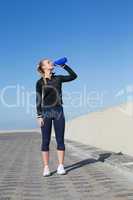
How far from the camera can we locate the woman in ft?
32.6

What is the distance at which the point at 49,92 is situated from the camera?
9953 millimetres

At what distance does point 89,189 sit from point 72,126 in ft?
76.0

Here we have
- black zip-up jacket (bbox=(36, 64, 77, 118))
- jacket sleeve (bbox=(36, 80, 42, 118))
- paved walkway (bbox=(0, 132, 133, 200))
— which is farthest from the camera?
jacket sleeve (bbox=(36, 80, 42, 118))

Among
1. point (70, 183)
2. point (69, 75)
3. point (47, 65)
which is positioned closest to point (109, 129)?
point (69, 75)

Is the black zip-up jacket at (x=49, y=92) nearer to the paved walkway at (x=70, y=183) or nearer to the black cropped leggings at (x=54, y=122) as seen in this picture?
the black cropped leggings at (x=54, y=122)

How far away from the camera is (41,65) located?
10.0 m

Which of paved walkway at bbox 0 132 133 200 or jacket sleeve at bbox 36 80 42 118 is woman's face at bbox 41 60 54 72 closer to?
jacket sleeve at bbox 36 80 42 118

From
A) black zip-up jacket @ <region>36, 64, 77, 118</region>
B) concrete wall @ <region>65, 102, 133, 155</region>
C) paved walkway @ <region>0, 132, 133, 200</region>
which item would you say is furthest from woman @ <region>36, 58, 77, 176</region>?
concrete wall @ <region>65, 102, 133, 155</region>

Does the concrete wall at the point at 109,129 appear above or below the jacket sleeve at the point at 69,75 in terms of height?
below

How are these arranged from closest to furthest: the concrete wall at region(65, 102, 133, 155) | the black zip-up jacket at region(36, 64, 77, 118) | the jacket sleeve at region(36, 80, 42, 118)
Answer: the black zip-up jacket at region(36, 64, 77, 118) → the jacket sleeve at region(36, 80, 42, 118) → the concrete wall at region(65, 102, 133, 155)

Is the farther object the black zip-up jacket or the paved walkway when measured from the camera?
the black zip-up jacket

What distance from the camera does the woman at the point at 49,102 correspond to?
32.6ft

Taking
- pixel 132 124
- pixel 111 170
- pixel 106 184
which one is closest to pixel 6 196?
pixel 106 184

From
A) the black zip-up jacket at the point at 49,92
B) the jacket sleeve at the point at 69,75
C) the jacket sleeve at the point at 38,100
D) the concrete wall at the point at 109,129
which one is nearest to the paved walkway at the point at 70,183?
the jacket sleeve at the point at 38,100
